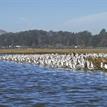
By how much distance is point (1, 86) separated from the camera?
30.0 meters

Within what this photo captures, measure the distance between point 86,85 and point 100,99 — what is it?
23.3 ft

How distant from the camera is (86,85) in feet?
101

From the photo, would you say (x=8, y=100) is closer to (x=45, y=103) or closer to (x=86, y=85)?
(x=45, y=103)

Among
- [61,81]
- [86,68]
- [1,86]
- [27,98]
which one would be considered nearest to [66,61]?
[86,68]

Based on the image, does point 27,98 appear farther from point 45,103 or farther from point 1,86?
point 1,86

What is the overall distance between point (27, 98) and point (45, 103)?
1.76 metres

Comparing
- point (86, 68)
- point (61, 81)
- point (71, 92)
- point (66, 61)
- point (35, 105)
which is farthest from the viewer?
point (66, 61)

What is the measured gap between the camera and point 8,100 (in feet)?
76.4

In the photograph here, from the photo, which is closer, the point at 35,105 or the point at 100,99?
the point at 35,105

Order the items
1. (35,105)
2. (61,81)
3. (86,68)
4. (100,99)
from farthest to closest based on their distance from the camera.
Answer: (86,68) < (61,81) < (100,99) < (35,105)

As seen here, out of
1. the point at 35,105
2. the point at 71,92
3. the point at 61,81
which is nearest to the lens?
the point at 35,105

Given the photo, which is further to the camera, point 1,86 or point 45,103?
point 1,86

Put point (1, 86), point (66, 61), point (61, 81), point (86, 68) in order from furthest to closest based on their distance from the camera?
1. point (66, 61)
2. point (86, 68)
3. point (61, 81)
4. point (1, 86)

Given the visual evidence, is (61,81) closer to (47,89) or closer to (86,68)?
(47,89)
